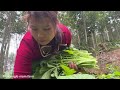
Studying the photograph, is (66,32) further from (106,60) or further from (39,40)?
(106,60)

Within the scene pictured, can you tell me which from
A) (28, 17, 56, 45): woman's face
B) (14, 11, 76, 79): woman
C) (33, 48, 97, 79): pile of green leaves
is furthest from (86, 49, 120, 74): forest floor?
(28, 17, 56, 45): woman's face

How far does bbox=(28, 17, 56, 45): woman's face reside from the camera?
246 centimetres

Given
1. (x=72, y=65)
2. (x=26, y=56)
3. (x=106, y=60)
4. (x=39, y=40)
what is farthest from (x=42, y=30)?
(x=106, y=60)

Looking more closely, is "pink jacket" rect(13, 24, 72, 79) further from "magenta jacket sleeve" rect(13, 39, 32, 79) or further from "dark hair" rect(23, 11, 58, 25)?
"dark hair" rect(23, 11, 58, 25)

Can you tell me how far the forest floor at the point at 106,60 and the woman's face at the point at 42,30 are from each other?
38 centimetres

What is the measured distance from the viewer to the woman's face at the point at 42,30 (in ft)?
8.08

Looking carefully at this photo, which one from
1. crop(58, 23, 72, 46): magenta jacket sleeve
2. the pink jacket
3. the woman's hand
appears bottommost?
the woman's hand

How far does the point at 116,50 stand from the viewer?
2.53 m

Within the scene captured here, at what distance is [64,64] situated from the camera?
7.98ft

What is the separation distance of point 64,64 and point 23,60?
0.96ft

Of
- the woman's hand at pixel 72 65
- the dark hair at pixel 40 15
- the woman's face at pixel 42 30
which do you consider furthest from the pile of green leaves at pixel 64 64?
the dark hair at pixel 40 15
